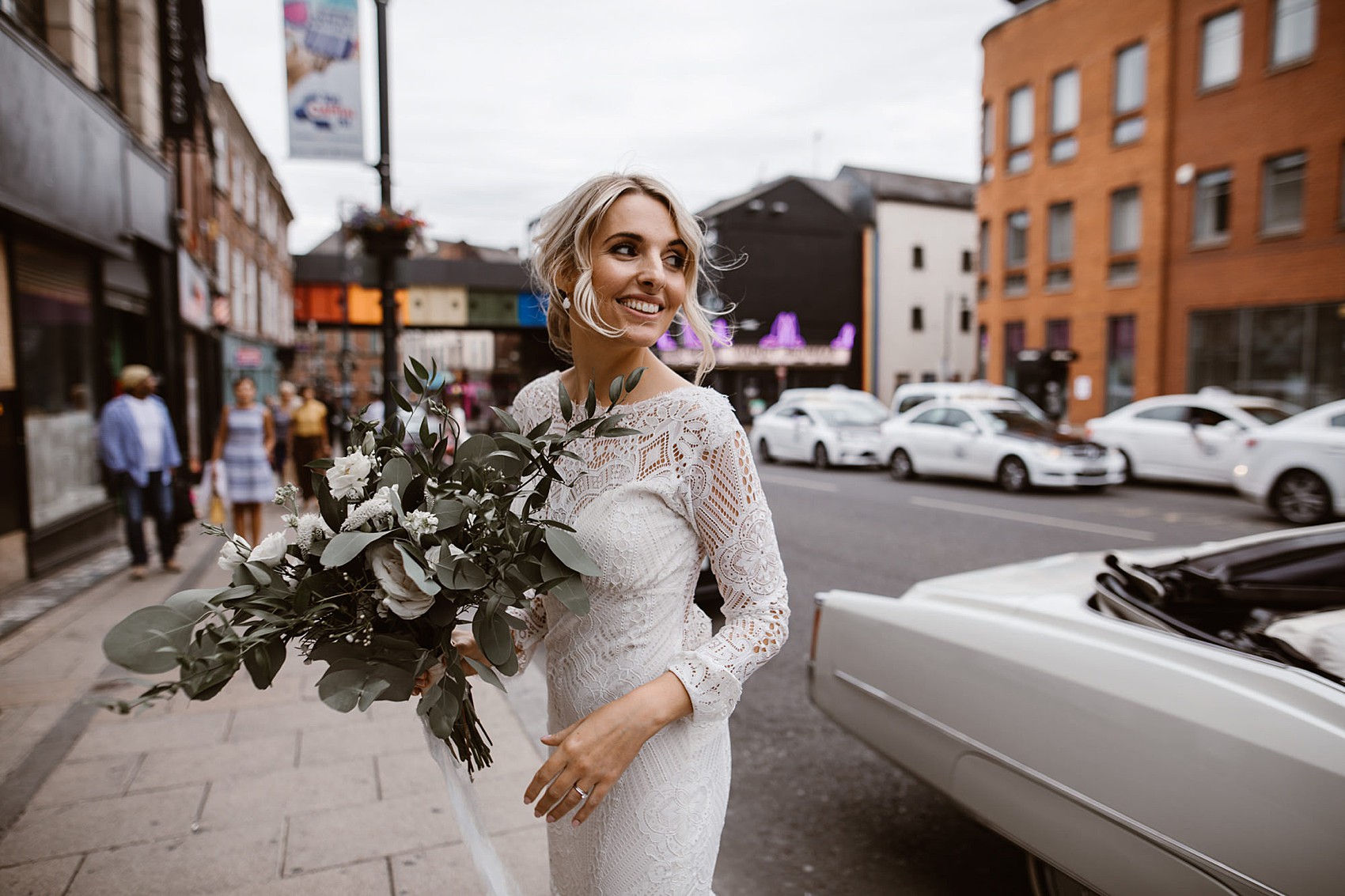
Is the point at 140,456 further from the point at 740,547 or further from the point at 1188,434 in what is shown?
the point at 1188,434

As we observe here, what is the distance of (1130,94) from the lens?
71.2ft

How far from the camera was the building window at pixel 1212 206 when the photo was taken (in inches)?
776

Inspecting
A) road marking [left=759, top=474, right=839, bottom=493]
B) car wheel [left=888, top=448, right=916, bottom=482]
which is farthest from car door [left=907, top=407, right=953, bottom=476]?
road marking [left=759, top=474, right=839, bottom=493]

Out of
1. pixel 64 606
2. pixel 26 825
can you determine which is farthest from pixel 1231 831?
pixel 64 606

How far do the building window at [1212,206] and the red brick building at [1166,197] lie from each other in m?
0.04

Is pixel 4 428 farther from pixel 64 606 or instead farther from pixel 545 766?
pixel 545 766

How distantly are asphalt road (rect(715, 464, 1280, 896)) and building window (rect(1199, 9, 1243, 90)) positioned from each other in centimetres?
1353

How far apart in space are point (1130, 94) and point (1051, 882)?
24.2 m

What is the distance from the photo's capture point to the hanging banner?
262 inches

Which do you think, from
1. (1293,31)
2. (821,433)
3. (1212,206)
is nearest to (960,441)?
(821,433)

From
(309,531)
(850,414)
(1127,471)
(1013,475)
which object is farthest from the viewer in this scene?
(850,414)

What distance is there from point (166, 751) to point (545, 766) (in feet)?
10.9

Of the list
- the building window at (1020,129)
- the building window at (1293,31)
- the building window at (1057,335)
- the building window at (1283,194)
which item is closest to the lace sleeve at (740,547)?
the building window at (1283,194)

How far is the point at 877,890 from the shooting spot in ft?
9.57
